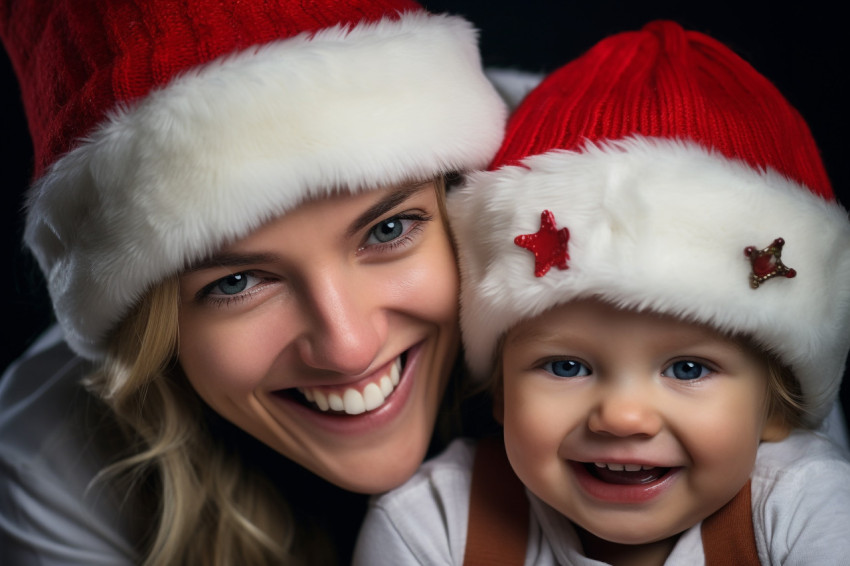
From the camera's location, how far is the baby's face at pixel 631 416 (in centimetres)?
120

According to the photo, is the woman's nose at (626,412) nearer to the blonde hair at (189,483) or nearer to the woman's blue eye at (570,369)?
the woman's blue eye at (570,369)

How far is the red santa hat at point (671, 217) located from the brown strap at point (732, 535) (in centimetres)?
20

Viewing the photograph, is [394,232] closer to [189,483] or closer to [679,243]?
[679,243]

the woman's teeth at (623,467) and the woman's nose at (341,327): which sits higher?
the woman's nose at (341,327)

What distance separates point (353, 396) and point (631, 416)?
1.63 feet

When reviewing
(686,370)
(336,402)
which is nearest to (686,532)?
(686,370)

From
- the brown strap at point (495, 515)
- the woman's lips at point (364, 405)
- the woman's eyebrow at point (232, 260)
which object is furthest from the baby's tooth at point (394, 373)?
the woman's eyebrow at point (232, 260)

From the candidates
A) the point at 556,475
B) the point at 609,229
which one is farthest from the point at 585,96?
the point at 556,475

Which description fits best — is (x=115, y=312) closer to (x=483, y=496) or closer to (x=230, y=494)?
(x=230, y=494)

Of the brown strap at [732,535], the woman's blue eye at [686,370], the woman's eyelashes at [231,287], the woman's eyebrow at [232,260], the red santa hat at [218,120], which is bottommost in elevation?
the brown strap at [732,535]

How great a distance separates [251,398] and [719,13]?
1.40 metres

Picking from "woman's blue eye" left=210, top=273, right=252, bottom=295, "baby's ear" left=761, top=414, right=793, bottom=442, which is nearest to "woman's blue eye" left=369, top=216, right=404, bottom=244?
"woman's blue eye" left=210, top=273, right=252, bottom=295

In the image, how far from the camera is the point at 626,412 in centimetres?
118

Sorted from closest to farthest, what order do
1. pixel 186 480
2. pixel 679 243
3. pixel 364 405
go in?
pixel 679 243
pixel 364 405
pixel 186 480
